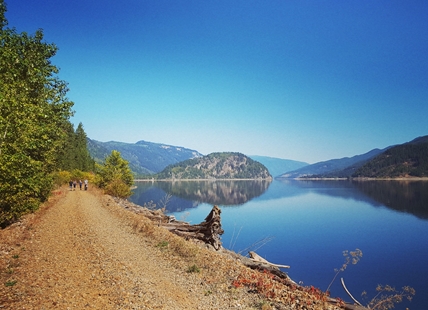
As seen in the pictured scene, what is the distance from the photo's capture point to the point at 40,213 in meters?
24.2

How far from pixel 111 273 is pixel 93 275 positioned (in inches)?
26.8

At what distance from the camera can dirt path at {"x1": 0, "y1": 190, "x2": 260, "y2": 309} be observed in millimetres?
8711

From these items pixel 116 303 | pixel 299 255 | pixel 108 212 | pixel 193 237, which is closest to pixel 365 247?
pixel 299 255

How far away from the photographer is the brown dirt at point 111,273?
890 centimetres

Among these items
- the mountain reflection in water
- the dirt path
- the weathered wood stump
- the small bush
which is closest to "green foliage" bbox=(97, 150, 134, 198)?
the weathered wood stump

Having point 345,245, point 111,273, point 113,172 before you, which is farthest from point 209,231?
point 113,172

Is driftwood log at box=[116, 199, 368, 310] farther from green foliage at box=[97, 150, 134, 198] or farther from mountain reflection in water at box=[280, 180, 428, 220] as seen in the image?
mountain reflection in water at box=[280, 180, 428, 220]

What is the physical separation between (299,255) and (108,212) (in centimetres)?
2082

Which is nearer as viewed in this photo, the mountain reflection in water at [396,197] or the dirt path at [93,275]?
the dirt path at [93,275]

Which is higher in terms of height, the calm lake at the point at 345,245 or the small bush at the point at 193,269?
the small bush at the point at 193,269

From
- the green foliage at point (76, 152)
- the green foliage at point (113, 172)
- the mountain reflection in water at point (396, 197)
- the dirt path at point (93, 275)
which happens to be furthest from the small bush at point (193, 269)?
the green foliage at point (76, 152)

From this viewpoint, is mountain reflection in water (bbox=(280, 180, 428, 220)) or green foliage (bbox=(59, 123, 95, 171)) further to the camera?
green foliage (bbox=(59, 123, 95, 171))

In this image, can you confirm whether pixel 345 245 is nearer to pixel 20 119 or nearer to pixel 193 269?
pixel 193 269

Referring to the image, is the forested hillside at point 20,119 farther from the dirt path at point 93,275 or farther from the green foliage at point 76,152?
the green foliage at point 76,152
